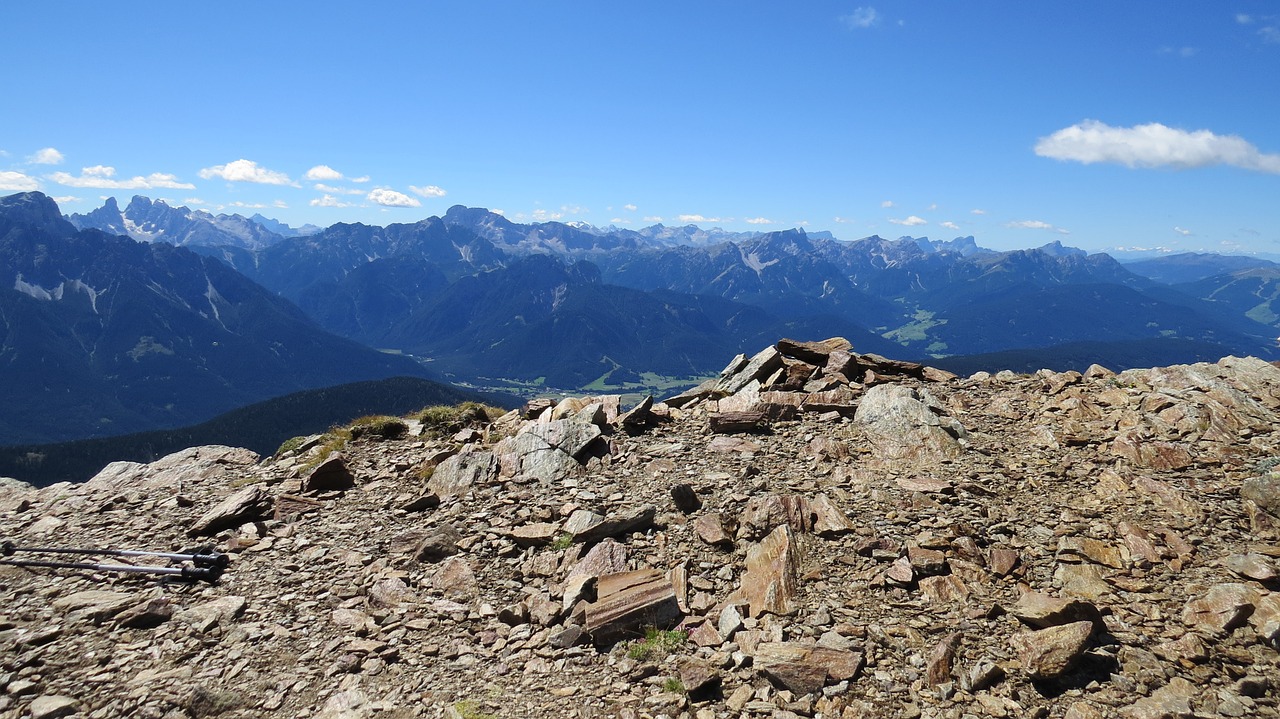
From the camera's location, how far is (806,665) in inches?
374

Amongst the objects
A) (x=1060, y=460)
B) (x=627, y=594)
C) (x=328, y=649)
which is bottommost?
(x=328, y=649)

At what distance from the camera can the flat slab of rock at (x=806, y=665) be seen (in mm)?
9305

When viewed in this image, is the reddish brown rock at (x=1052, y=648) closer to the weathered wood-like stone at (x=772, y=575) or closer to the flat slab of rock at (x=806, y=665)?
the flat slab of rock at (x=806, y=665)

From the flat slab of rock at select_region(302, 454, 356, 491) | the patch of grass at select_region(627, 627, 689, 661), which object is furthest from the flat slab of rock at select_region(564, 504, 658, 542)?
the flat slab of rock at select_region(302, 454, 356, 491)

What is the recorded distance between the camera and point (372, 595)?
12492 millimetres

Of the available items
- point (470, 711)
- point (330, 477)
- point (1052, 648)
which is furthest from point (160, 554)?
point (1052, 648)

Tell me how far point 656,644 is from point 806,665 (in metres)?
2.63

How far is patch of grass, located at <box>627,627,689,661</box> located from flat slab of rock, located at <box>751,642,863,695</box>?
1.43 metres

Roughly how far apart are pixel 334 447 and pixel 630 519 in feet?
42.9

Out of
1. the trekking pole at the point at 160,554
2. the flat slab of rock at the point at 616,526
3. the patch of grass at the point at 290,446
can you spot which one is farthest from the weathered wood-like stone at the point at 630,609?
the patch of grass at the point at 290,446

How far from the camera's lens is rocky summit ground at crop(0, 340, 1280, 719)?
9430 millimetres

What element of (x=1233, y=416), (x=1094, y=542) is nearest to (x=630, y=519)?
(x=1094, y=542)

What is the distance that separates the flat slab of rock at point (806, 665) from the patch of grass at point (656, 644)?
143 cm

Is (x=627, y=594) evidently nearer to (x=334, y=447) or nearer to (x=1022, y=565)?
(x=1022, y=565)
